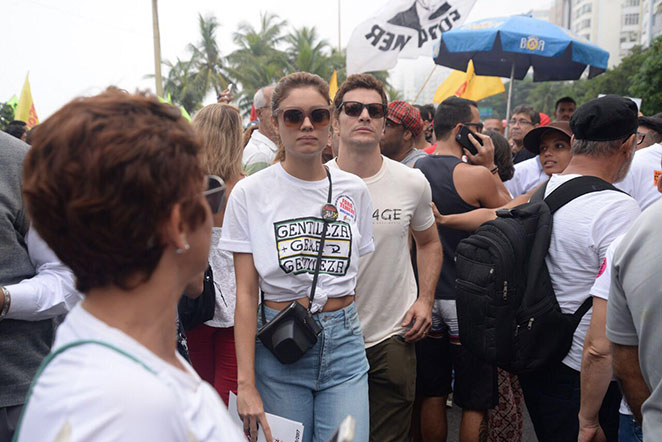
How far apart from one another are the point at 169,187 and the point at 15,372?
148cm

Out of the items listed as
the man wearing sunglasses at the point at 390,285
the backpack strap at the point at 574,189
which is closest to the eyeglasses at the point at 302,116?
the man wearing sunglasses at the point at 390,285

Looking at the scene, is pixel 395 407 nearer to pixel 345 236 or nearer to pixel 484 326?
pixel 484 326

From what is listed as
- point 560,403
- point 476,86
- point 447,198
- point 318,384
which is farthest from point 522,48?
point 318,384

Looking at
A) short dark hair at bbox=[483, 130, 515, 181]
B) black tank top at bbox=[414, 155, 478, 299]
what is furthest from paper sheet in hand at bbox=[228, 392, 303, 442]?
short dark hair at bbox=[483, 130, 515, 181]

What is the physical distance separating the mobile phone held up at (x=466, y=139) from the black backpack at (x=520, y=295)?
47.2 inches

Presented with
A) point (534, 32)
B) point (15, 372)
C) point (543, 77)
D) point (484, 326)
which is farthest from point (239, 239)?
point (543, 77)

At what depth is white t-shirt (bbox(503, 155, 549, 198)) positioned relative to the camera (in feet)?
18.6

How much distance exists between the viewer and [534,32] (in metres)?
7.38

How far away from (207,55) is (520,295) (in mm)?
43294

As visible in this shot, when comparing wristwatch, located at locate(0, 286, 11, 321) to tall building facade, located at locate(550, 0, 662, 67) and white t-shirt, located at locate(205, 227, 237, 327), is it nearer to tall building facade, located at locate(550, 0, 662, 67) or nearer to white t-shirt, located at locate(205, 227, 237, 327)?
white t-shirt, located at locate(205, 227, 237, 327)

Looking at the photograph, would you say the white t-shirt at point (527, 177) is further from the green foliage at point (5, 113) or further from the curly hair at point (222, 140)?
the green foliage at point (5, 113)

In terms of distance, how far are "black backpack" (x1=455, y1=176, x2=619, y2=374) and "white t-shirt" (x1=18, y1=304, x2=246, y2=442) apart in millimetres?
1802

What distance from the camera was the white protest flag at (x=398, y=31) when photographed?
7586 millimetres

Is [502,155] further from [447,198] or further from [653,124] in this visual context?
[653,124]
